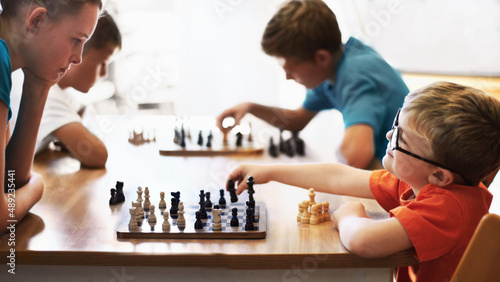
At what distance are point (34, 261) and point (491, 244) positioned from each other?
3.06 ft

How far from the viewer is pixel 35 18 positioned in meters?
1.29

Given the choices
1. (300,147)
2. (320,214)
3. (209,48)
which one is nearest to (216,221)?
(320,214)

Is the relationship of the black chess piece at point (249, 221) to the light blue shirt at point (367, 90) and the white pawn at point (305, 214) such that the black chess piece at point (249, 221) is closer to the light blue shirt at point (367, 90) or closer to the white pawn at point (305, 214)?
the white pawn at point (305, 214)

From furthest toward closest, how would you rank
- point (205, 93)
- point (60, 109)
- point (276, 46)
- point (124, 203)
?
point (205, 93)
point (276, 46)
point (60, 109)
point (124, 203)

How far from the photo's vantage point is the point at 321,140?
2336mm

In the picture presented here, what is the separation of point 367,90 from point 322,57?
268mm

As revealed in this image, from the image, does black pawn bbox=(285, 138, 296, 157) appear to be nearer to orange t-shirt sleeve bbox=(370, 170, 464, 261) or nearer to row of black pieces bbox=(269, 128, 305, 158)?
row of black pieces bbox=(269, 128, 305, 158)

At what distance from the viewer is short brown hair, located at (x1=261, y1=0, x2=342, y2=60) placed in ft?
6.68

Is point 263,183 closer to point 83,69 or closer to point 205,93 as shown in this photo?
point 83,69

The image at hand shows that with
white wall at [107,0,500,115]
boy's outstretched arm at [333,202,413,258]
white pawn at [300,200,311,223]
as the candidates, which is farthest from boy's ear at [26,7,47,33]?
white wall at [107,0,500,115]

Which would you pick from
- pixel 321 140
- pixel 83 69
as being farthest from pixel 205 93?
pixel 83 69

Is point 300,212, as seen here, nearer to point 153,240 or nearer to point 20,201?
point 153,240

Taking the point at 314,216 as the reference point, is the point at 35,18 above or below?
above

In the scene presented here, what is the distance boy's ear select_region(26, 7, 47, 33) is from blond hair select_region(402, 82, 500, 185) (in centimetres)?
88
